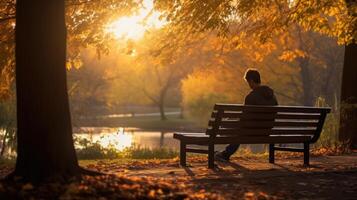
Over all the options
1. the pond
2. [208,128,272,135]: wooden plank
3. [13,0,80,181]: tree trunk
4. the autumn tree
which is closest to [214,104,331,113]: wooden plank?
[208,128,272,135]: wooden plank

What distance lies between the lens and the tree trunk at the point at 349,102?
544 inches

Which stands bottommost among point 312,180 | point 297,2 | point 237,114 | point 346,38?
point 312,180

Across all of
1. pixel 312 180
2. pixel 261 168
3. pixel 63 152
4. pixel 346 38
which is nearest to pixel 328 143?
pixel 346 38

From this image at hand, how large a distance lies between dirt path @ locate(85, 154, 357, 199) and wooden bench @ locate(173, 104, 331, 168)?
433 mm

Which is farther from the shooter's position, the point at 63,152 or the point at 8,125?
the point at 8,125

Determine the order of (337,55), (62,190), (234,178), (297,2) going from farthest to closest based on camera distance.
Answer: (337,55)
(297,2)
(234,178)
(62,190)

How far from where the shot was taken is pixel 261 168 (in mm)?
9867

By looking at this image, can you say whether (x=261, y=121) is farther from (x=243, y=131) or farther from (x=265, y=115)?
(x=243, y=131)

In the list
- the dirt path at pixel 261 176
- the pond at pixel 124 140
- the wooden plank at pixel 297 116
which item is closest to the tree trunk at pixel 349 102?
the dirt path at pixel 261 176

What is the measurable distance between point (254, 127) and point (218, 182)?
1813 mm

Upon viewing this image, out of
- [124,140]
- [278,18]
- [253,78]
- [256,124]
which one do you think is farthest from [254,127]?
[124,140]

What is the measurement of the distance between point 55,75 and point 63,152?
2.75 feet

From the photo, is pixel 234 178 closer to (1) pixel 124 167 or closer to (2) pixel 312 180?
(2) pixel 312 180

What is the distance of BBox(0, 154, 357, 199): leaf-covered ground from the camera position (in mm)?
6059
